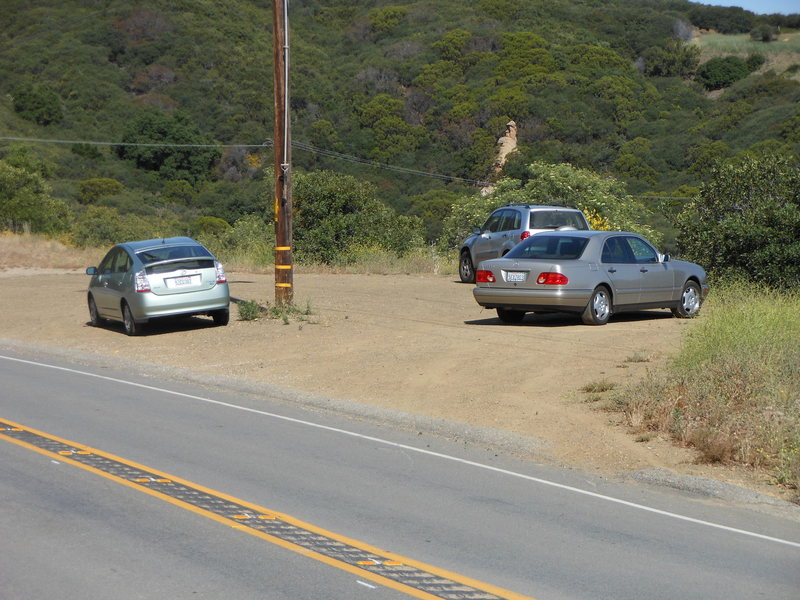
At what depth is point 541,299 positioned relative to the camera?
53.9ft

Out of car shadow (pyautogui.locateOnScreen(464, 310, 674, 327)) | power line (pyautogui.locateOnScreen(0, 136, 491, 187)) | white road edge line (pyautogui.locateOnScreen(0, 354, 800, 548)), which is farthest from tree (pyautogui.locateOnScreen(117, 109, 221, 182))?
white road edge line (pyautogui.locateOnScreen(0, 354, 800, 548))

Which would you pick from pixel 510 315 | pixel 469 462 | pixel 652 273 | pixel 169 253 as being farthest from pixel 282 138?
pixel 469 462

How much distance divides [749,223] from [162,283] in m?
11.6

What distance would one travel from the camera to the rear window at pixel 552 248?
16.8 metres

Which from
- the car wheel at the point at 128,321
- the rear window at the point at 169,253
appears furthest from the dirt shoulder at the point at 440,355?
the rear window at the point at 169,253

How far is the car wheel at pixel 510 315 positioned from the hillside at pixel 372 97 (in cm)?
3520

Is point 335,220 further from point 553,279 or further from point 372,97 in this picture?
point 372,97

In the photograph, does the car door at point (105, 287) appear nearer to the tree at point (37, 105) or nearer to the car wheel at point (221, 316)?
the car wheel at point (221, 316)

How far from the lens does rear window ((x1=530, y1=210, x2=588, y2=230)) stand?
22953mm

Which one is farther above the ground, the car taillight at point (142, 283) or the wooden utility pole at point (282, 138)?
the wooden utility pole at point (282, 138)

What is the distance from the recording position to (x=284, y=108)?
18328 mm

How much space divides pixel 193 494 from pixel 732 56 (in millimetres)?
91123

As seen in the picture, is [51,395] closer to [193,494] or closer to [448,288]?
[193,494]

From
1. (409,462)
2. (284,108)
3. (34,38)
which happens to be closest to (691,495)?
(409,462)
